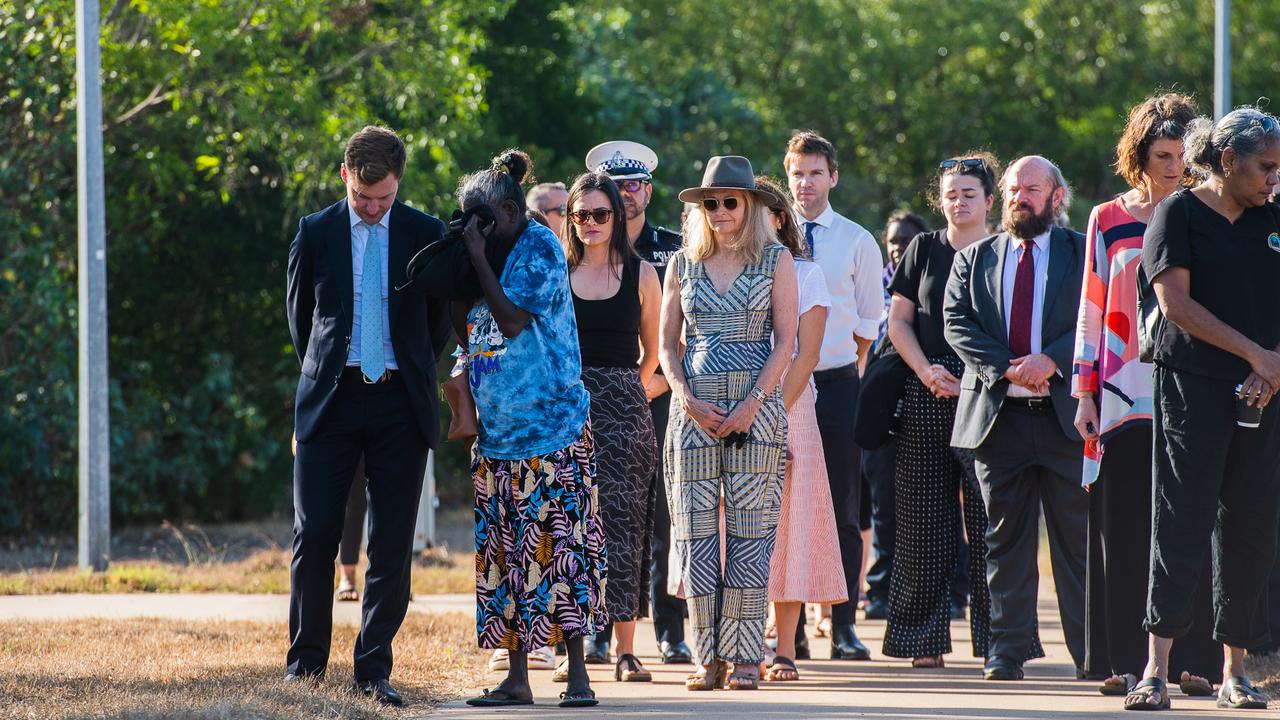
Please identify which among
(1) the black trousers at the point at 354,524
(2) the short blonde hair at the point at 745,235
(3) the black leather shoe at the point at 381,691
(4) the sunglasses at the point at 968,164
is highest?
(4) the sunglasses at the point at 968,164

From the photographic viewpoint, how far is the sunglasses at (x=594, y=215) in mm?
6910

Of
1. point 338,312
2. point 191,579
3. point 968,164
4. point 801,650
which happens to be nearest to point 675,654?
point 801,650

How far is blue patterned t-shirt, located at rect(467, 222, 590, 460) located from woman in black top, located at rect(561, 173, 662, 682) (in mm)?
745

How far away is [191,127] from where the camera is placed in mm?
13859

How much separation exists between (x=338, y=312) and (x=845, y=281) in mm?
2880

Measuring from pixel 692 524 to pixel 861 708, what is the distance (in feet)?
3.39

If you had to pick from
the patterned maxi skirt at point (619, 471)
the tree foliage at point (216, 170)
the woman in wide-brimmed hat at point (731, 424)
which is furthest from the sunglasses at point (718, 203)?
the tree foliage at point (216, 170)

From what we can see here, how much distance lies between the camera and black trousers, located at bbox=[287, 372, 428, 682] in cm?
626

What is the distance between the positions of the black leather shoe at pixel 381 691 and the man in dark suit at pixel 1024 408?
8.38 feet

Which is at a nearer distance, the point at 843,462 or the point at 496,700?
the point at 496,700

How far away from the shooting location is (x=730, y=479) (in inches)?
262

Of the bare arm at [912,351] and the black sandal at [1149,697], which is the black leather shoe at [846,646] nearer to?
the bare arm at [912,351]

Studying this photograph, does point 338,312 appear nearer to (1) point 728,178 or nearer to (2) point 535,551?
(2) point 535,551

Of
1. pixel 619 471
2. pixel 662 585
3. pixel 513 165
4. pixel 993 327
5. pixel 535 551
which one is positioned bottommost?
pixel 662 585
